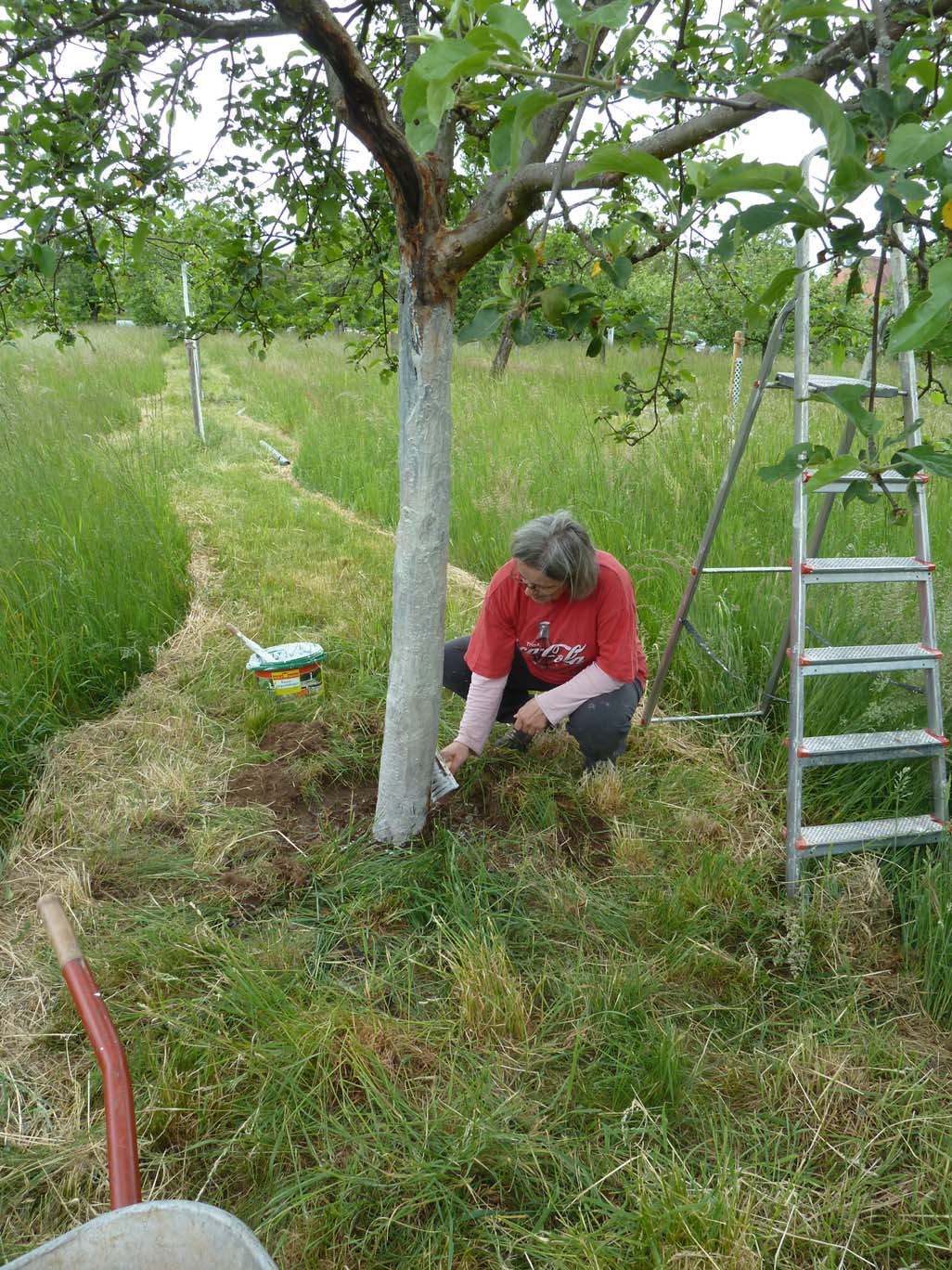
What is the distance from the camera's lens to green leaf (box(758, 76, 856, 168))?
748mm

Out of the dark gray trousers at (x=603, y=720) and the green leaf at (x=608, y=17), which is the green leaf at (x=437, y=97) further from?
the dark gray trousers at (x=603, y=720)

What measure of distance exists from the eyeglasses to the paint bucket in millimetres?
1128

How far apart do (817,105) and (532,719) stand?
2516 millimetres

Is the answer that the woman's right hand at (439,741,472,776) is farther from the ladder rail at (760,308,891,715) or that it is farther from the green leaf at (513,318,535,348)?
the green leaf at (513,318,535,348)

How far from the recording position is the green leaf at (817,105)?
748 millimetres

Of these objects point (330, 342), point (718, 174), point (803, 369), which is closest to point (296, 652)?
point (803, 369)

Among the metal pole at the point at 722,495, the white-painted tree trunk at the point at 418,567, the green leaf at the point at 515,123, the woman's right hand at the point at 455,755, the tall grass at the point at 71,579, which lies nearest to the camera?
the green leaf at the point at 515,123

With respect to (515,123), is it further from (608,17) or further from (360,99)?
(360,99)

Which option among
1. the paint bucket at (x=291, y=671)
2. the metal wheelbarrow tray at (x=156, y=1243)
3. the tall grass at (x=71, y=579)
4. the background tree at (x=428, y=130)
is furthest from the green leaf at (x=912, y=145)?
the tall grass at (x=71, y=579)

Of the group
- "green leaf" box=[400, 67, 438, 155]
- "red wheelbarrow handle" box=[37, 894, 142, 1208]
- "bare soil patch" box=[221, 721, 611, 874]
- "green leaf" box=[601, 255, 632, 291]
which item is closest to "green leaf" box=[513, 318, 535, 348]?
"green leaf" box=[601, 255, 632, 291]

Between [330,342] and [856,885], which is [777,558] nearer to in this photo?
[856,885]

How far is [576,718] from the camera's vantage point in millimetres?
3150

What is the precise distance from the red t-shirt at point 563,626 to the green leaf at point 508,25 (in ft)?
7.47

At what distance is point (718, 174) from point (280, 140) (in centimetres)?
253
